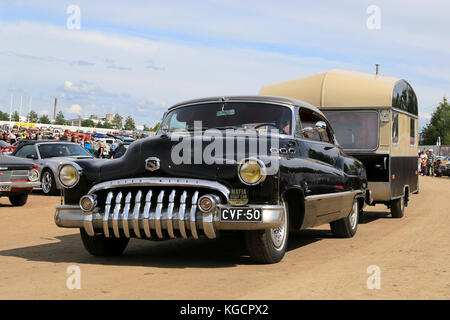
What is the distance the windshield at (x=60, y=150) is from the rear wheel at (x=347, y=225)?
11.8m

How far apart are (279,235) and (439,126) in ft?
399

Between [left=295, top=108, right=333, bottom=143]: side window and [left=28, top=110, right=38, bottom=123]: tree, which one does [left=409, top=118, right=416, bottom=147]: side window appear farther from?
[left=28, top=110, right=38, bottom=123]: tree

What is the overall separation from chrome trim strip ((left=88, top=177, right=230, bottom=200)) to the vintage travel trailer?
7495 mm

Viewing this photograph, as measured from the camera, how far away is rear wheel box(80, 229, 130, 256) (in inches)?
295

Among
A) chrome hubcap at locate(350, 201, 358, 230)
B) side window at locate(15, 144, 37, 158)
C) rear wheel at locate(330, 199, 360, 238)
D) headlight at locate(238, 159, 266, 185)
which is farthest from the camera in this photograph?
side window at locate(15, 144, 37, 158)

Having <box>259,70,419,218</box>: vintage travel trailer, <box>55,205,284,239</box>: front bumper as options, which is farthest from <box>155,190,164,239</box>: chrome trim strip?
<box>259,70,419,218</box>: vintage travel trailer

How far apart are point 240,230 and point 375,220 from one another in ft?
24.5

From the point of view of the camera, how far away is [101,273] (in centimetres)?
649

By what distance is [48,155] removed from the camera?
800 inches

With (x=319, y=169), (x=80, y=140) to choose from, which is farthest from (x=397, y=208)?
(x=80, y=140)

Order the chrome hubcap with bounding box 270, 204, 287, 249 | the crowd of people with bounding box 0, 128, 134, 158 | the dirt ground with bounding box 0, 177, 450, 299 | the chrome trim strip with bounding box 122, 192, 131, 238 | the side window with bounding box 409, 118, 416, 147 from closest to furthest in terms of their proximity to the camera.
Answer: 1. the dirt ground with bounding box 0, 177, 450, 299
2. the chrome trim strip with bounding box 122, 192, 131, 238
3. the chrome hubcap with bounding box 270, 204, 287, 249
4. the side window with bounding box 409, 118, 416, 147
5. the crowd of people with bounding box 0, 128, 134, 158

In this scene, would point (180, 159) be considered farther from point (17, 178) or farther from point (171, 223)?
point (17, 178)

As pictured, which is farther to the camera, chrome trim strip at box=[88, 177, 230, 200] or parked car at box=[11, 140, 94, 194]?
parked car at box=[11, 140, 94, 194]
